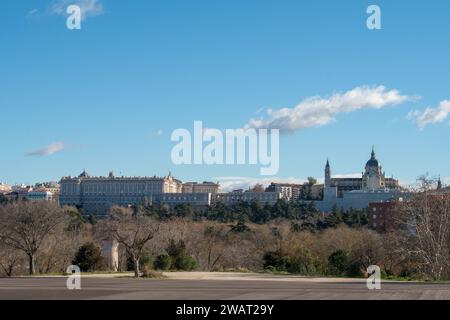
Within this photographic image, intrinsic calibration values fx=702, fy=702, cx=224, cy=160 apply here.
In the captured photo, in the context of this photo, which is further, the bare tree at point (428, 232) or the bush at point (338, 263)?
the bush at point (338, 263)

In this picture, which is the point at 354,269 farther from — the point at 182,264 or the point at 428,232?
the point at 182,264

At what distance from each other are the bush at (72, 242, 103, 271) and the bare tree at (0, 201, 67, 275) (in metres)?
4.59

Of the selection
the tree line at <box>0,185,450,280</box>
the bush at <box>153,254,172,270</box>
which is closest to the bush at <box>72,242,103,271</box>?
the tree line at <box>0,185,450,280</box>

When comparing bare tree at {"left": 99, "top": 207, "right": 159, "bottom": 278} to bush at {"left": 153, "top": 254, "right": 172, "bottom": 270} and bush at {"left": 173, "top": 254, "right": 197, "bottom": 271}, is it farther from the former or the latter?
bush at {"left": 173, "top": 254, "right": 197, "bottom": 271}

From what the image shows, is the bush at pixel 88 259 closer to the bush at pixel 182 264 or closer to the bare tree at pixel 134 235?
the bare tree at pixel 134 235

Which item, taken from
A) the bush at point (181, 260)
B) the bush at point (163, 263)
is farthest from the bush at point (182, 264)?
the bush at point (163, 263)

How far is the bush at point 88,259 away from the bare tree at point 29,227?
4.59m

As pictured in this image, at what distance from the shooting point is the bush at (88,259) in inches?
1912

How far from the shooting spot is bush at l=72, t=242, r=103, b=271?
4856 centimetres

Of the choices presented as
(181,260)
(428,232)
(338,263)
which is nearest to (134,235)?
(181,260)

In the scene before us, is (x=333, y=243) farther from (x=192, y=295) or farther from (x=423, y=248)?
(x=192, y=295)

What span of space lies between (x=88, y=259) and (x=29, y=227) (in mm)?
6406
